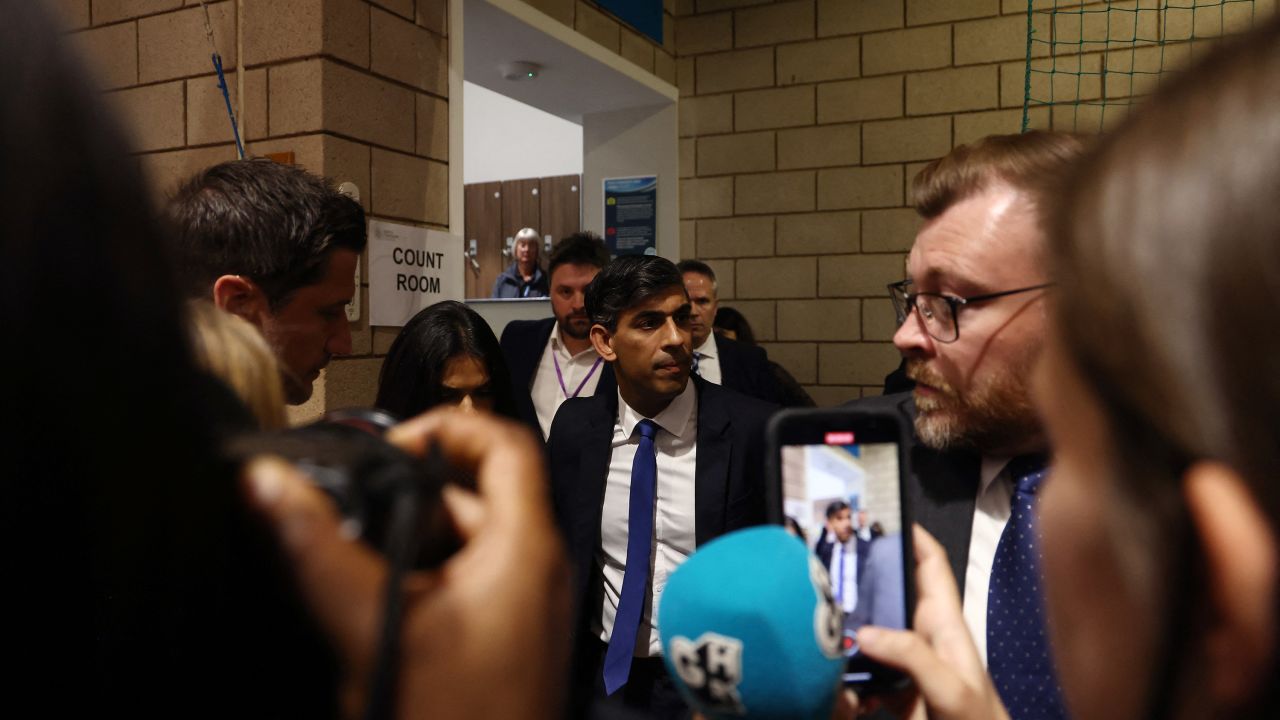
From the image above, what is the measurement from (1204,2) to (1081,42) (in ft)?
1.78

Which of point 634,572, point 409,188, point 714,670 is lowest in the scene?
point 634,572

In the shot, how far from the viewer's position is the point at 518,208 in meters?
5.65

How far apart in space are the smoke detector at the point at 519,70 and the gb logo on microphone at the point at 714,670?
4.02m

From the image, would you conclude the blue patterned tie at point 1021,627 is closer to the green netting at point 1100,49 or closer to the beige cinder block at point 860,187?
the green netting at point 1100,49

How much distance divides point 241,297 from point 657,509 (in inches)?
49.7

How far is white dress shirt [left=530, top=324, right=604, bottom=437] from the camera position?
345 cm

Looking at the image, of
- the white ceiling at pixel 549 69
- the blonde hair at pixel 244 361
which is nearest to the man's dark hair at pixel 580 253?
the white ceiling at pixel 549 69

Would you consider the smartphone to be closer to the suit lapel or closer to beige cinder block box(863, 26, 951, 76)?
the suit lapel

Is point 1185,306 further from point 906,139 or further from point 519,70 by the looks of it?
point 906,139

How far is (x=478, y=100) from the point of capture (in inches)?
238

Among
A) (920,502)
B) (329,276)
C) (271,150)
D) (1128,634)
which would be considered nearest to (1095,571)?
(1128,634)

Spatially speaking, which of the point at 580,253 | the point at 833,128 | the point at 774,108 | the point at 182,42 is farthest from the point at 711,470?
the point at 774,108

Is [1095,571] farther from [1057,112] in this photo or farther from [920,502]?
[1057,112]

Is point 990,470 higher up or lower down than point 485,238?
lower down
